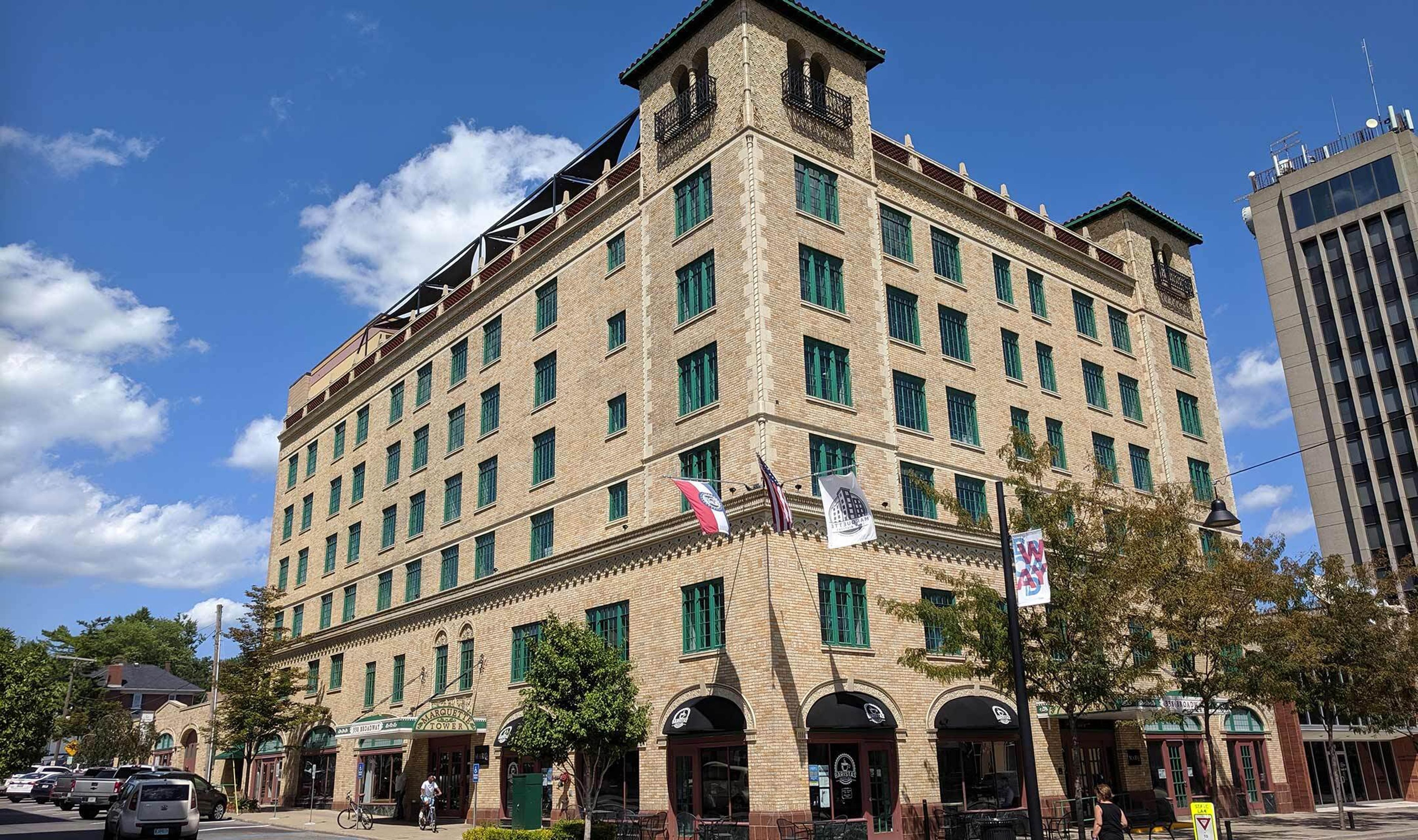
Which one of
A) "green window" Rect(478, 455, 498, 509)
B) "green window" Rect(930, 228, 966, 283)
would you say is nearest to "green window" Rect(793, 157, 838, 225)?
"green window" Rect(930, 228, 966, 283)

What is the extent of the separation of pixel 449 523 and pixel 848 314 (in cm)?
2019

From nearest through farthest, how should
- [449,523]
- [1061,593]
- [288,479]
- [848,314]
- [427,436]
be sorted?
[1061,593] → [848,314] → [449,523] → [427,436] → [288,479]

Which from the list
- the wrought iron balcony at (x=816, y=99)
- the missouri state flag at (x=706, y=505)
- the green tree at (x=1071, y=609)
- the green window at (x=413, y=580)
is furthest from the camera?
the green window at (x=413, y=580)

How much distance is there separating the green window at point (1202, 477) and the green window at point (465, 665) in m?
29.6

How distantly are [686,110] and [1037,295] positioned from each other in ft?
51.1

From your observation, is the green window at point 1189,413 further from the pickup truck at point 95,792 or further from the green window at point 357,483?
the pickup truck at point 95,792

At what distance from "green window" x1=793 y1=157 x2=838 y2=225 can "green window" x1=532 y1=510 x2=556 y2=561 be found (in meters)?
13.7

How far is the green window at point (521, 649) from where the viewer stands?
120 ft

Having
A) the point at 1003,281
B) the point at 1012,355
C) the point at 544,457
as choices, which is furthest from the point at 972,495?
the point at 544,457

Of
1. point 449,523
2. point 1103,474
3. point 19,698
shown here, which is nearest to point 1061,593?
point 1103,474

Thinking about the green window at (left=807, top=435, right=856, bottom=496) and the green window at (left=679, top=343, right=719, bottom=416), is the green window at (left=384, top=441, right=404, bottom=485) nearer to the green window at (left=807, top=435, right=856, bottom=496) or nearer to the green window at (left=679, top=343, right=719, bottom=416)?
the green window at (left=679, top=343, right=719, bottom=416)

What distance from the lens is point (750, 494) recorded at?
27859mm

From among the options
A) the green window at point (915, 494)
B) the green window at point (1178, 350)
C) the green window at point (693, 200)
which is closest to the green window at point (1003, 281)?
the green window at point (915, 494)

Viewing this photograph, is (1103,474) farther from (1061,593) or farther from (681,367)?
(681,367)
